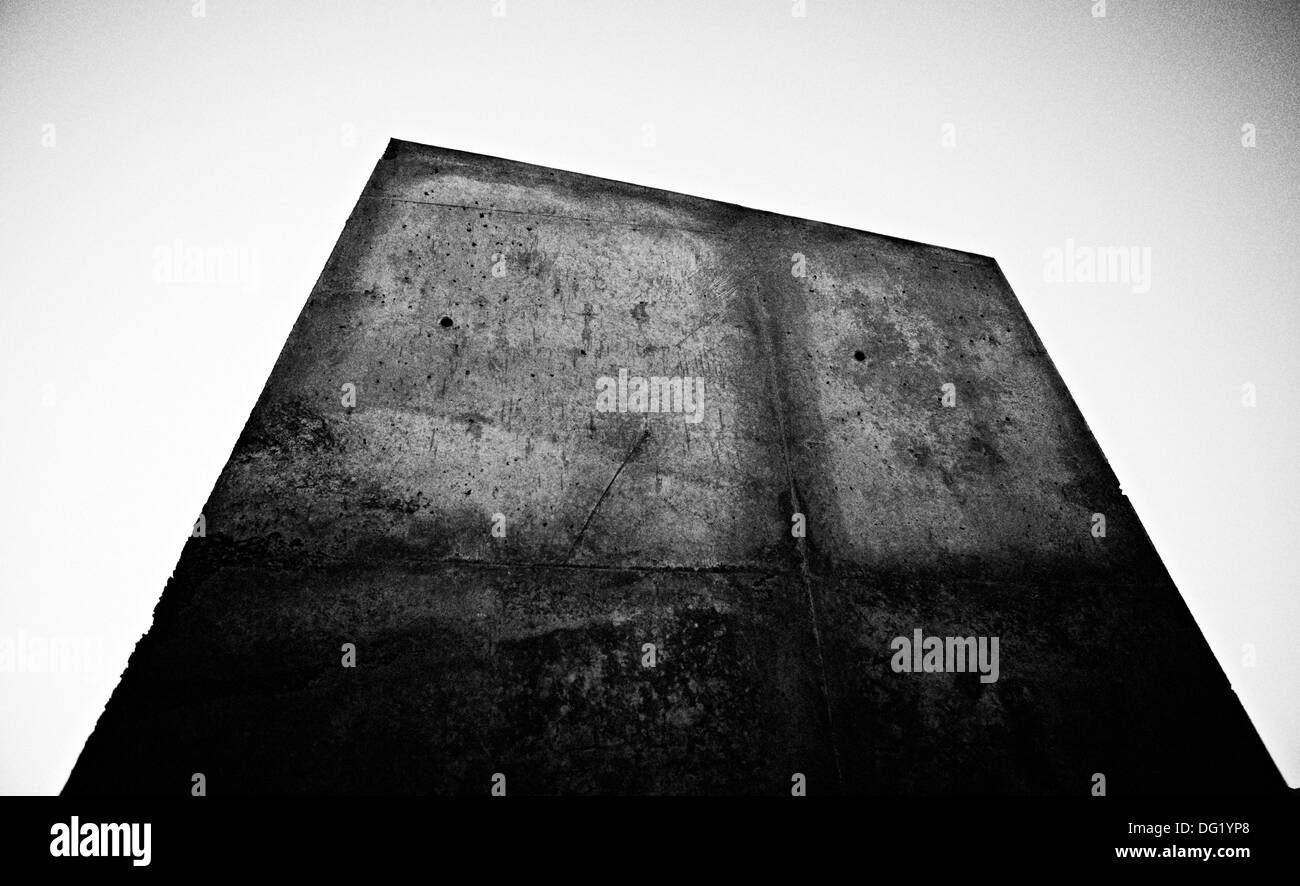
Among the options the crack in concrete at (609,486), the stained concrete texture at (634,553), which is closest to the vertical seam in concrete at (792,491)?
the stained concrete texture at (634,553)

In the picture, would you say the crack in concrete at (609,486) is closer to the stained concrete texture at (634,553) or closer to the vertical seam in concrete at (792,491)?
the stained concrete texture at (634,553)

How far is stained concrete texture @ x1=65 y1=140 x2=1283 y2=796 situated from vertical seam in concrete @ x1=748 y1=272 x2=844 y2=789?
13 millimetres

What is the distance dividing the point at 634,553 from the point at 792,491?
0.73 m

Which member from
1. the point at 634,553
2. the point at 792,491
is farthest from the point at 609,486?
the point at 792,491

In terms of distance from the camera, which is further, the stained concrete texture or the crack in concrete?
the crack in concrete

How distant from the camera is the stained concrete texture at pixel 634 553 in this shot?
1.87 meters

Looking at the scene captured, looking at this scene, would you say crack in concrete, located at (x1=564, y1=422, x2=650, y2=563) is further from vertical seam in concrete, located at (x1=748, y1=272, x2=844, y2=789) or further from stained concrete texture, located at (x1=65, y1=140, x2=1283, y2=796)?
vertical seam in concrete, located at (x1=748, y1=272, x2=844, y2=789)

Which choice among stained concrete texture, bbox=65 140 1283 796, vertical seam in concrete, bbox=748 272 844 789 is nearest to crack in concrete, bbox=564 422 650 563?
stained concrete texture, bbox=65 140 1283 796

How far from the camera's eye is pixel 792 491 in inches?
98.8

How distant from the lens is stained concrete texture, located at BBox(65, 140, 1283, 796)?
187cm
